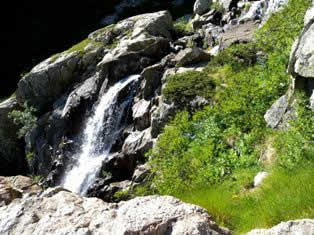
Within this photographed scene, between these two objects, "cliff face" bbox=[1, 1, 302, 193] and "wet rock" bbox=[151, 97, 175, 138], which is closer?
"wet rock" bbox=[151, 97, 175, 138]

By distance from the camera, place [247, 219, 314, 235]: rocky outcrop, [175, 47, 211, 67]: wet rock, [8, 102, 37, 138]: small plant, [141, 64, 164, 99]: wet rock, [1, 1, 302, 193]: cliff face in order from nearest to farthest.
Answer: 1. [247, 219, 314, 235]: rocky outcrop
2. [1, 1, 302, 193]: cliff face
3. [175, 47, 211, 67]: wet rock
4. [141, 64, 164, 99]: wet rock
5. [8, 102, 37, 138]: small plant

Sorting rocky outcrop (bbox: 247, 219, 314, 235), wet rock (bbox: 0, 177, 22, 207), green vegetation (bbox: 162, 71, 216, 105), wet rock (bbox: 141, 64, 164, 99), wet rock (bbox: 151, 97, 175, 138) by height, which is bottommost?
wet rock (bbox: 141, 64, 164, 99)

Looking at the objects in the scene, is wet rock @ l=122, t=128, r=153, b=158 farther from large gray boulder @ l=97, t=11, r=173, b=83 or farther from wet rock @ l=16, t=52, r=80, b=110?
wet rock @ l=16, t=52, r=80, b=110

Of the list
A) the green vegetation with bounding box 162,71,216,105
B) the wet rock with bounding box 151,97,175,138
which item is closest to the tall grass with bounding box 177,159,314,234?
the green vegetation with bounding box 162,71,216,105

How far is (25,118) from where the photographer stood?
96.8ft

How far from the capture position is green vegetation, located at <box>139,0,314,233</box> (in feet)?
18.5

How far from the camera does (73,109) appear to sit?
2681cm

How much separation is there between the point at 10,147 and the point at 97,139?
42.6 feet

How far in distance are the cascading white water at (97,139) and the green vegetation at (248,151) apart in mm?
8466

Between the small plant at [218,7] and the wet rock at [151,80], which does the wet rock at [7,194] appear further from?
the small plant at [218,7]

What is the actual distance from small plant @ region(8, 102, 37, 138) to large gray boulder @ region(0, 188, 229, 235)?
2426 centimetres

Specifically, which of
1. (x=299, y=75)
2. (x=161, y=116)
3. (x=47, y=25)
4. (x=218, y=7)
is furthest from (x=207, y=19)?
(x=47, y=25)

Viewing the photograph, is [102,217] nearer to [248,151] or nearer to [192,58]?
[248,151]

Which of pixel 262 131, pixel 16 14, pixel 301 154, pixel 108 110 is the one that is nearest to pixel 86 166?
pixel 108 110
